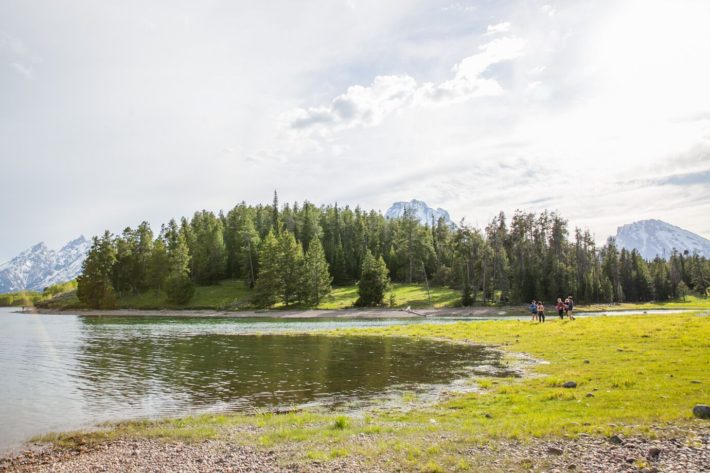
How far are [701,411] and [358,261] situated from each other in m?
161

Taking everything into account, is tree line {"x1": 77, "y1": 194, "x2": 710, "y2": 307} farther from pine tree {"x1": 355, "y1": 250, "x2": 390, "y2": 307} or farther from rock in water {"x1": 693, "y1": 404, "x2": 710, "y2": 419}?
rock in water {"x1": 693, "y1": 404, "x2": 710, "y2": 419}

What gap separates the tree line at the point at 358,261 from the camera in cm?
13000

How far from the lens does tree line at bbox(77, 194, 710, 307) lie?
13000 centimetres

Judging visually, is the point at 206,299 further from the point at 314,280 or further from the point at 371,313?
the point at 371,313

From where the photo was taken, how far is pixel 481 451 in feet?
44.1

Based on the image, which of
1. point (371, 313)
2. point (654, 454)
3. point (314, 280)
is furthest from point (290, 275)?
point (654, 454)

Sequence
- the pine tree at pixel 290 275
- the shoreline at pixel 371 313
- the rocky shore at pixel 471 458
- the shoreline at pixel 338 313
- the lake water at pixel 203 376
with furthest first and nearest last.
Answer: the pine tree at pixel 290 275, the shoreline at pixel 338 313, the shoreline at pixel 371 313, the lake water at pixel 203 376, the rocky shore at pixel 471 458

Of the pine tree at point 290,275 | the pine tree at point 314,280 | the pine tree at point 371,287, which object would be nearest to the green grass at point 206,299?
the pine tree at point 290,275

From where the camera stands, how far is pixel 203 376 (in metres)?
31.5

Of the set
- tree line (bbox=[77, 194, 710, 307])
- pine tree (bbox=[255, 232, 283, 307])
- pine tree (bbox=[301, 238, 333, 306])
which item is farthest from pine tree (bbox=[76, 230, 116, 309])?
pine tree (bbox=[301, 238, 333, 306])

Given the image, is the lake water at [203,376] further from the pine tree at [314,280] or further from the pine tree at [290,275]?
the pine tree at [290,275]

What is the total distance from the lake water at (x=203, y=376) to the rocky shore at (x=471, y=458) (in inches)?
210

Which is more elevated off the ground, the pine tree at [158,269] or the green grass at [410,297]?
the pine tree at [158,269]

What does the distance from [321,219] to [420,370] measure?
551ft
